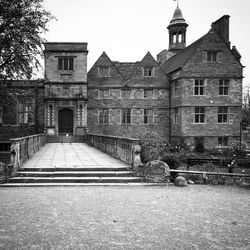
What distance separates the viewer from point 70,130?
97.1 feet

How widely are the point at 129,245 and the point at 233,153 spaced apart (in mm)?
22444

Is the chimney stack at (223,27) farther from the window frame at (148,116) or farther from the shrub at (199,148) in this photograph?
the shrub at (199,148)

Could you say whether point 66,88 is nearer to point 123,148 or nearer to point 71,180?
point 123,148

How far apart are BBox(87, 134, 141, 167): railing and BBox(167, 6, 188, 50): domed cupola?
26.6m

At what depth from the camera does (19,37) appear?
16.2 m

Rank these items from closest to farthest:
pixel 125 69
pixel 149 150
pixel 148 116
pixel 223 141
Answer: pixel 149 150
pixel 223 141
pixel 148 116
pixel 125 69

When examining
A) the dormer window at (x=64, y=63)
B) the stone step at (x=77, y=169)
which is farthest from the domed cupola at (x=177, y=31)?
the stone step at (x=77, y=169)

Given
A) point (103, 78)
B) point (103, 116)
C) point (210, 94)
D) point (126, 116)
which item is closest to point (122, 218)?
point (210, 94)

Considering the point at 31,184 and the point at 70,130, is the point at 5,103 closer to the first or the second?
the point at 31,184

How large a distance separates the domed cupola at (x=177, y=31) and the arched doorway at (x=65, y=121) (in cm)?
2035

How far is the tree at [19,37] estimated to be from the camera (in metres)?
15.7

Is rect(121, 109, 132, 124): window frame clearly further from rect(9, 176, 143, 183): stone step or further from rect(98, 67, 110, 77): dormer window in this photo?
rect(9, 176, 143, 183): stone step

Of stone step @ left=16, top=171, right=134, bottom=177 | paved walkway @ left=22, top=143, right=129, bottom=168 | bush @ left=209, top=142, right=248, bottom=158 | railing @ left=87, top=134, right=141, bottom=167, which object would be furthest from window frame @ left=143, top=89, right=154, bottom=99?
stone step @ left=16, top=171, right=134, bottom=177

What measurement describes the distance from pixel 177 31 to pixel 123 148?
32904 mm
